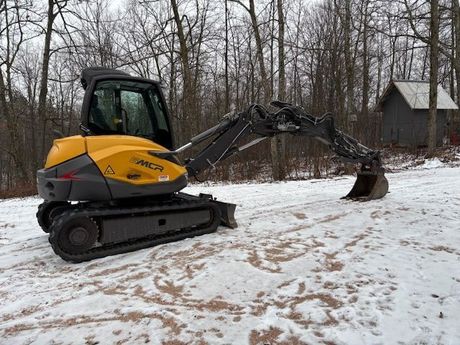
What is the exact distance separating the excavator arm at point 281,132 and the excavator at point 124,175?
24 mm

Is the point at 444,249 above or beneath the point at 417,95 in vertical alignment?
beneath

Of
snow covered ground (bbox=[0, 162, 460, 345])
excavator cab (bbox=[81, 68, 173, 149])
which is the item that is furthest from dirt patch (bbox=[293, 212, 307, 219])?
excavator cab (bbox=[81, 68, 173, 149])

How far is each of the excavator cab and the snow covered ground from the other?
1748 mm

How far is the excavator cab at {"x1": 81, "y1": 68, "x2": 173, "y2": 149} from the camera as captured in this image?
5.34 m

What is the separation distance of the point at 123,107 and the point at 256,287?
324 cm

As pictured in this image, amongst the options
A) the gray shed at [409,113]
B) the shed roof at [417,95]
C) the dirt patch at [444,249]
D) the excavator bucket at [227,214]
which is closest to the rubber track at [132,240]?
the excavator bucket at [227,214]

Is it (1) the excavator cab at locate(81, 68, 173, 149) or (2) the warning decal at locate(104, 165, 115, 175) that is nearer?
(2) the warning decal at locate(104, 165, 115, 175)

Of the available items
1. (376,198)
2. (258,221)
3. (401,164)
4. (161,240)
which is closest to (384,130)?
(401,164)

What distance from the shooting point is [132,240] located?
539 cm

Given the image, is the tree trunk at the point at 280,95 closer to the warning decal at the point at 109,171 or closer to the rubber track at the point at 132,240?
the rubber track at the point at 132,240

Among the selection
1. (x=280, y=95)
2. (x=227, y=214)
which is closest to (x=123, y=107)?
(x=227, y=214)

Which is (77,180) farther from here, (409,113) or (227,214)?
(409,113)

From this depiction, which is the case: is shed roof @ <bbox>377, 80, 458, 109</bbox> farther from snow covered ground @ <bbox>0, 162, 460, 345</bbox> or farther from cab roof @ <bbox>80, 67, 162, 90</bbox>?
cab roof @ <bbox>80, 67, 162, 90</bbox>

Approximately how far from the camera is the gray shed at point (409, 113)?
2784 cm
